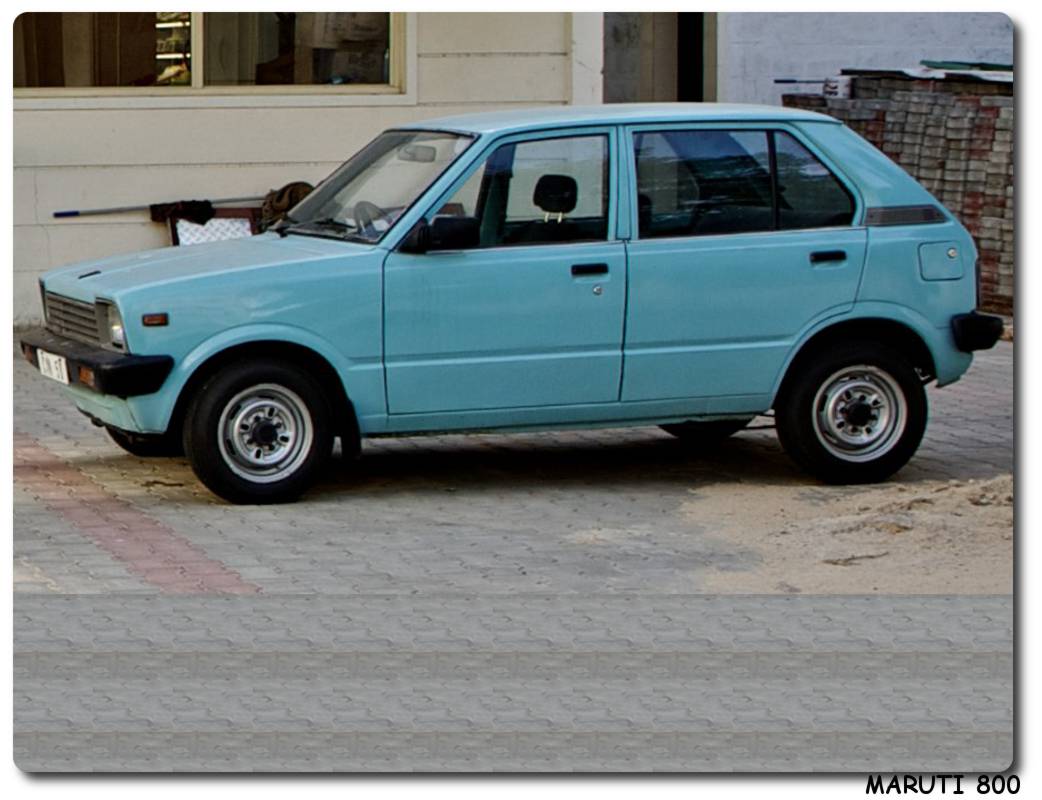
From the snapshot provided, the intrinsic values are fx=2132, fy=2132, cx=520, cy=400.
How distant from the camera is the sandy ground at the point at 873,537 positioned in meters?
7.92

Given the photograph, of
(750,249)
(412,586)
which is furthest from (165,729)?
(750,249)

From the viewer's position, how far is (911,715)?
6.15 metres

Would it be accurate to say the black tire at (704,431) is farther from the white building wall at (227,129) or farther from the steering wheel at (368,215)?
the white building wall at (227,129)

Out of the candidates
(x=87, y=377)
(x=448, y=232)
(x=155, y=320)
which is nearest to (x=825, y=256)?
(x=448, y=232)

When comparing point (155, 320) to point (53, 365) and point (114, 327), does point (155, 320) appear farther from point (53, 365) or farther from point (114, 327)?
point (53, 365)

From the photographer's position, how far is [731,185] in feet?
31.5

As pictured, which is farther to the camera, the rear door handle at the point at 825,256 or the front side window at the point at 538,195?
the rear door handle at the point at 825,256

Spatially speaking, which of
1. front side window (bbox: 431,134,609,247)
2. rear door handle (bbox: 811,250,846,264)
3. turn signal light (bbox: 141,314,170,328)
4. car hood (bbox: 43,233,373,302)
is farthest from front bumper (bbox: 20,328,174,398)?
rear door handle (bbox: 811,250,846,264)

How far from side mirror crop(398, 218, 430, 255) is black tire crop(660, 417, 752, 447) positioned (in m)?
2.14

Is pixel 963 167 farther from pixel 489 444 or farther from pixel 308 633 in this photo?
pixel 308 633

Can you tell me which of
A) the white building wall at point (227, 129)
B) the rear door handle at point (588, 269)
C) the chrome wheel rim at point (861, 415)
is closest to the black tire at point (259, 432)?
the rear door handle at point (588, 269)

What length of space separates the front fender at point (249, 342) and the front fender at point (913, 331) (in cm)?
187

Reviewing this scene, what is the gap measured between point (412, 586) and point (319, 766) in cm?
217

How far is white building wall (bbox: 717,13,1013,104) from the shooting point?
A: 18.1 metres
